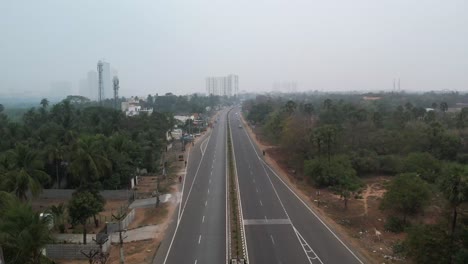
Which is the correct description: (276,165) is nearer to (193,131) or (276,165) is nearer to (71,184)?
(71,184)

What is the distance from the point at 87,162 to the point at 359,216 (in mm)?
24098

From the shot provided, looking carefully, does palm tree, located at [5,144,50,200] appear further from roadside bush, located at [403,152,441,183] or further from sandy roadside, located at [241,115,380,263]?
roadside bush, located at [403,152,441,183]

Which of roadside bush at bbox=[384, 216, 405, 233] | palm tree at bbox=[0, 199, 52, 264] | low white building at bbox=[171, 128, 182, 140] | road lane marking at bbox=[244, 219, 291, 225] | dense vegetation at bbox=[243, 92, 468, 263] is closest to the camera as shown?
palm tree at bbox=[0, 199, 52, 264]

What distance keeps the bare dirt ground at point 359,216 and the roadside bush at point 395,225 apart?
20.3 inches

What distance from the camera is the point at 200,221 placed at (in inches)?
1225

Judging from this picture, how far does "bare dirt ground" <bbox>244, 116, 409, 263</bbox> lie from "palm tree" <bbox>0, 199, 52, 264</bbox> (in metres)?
17.3

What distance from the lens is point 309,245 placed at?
25969 millimetres

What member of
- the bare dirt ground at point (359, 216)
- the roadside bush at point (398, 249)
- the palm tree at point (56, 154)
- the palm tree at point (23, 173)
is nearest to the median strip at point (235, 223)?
the bare dirt ground at point (359, 216)

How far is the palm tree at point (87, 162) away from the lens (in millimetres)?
36875

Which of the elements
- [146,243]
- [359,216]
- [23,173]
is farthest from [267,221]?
[23,173]

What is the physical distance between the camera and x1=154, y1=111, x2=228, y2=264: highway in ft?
79.9

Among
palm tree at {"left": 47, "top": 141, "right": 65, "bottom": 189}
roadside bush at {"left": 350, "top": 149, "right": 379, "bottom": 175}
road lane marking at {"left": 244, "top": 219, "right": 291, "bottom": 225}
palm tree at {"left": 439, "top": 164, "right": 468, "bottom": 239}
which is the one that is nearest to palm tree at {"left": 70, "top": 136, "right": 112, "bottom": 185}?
palm tree at {"left": 47, "top": 141, "right": 65, "bottom": 189}

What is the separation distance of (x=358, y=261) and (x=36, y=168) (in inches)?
1098

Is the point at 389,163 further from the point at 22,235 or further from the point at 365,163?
the point at 22,235
